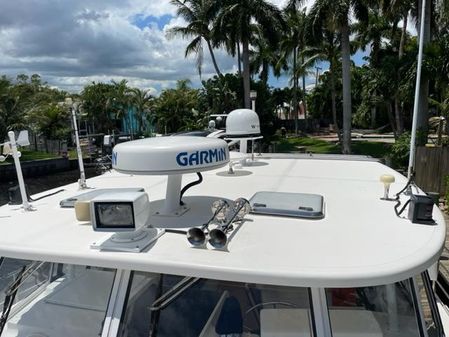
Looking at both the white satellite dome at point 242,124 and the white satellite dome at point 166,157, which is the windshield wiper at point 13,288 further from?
the white satellite dome at point 242,124

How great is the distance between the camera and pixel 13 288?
247 centimetres

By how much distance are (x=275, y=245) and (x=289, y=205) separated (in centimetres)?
63

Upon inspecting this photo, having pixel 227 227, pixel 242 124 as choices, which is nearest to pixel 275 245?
pixel 227 227

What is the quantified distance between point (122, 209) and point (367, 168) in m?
3.59

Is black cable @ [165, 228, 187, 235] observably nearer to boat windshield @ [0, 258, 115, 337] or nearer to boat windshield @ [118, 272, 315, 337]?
boat windshield @ [118, 272, 315, 337]

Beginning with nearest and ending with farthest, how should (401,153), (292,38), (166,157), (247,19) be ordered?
1. (166,157)
2. (401,153)
3. (247,19)
4. (292,38)

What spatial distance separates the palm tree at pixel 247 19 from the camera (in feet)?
81.3

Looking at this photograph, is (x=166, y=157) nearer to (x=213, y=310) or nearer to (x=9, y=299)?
(x=213, y=310)

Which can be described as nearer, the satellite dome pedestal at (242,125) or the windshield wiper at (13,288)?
the windshield wiper at (13,288)

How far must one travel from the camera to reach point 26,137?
316 cm

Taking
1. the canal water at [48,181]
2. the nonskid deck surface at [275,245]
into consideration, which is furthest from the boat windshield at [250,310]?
the canal water at [48,181]

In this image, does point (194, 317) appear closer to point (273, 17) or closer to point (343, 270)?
point (343, 270)

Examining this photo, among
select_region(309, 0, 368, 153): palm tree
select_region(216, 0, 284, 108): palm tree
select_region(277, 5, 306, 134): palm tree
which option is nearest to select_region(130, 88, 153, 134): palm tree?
select_region(277, 5, 306, 134): palm tree

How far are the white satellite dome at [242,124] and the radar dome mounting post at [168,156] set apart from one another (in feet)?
6.66
